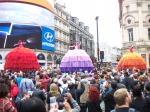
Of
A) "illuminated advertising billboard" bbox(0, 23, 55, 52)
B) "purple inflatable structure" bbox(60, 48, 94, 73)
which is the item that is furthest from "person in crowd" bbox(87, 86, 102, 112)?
"illuminated advertising billboard" bbox(0, 23, 55, 52)

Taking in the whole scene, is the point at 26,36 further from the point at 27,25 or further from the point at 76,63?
the point at 76,63

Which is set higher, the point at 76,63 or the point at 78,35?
the point at 78,35

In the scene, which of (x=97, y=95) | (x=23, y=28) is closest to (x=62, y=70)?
(x=97, y=95)

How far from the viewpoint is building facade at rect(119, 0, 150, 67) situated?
6412 cm

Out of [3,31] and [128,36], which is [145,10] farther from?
[3,31]

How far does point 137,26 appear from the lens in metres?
65.1

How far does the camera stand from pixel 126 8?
67.2m

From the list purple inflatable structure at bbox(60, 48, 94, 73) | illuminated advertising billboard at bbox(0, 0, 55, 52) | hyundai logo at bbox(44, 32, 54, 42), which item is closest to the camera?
purple inflatable structure at bbox(60, 48, 94, 73)

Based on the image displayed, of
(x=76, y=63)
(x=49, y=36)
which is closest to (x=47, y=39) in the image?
(x=49, y=36)

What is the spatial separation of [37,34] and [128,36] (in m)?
→ 16.4

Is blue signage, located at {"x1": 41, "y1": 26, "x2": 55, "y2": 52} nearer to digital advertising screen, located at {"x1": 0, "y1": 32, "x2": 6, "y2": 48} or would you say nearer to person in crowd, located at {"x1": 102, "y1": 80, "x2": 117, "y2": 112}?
digital advertising screen, located at {"x1": 0, "y1": 32, "x2": 6, "y2": 48}

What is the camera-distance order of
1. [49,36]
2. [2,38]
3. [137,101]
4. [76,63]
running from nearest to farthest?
[137,101]
[76,63]
[2,38]
[49,36]

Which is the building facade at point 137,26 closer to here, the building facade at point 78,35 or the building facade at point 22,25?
the building facade at point 22,25

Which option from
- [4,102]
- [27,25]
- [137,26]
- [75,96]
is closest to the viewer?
[4,102]
